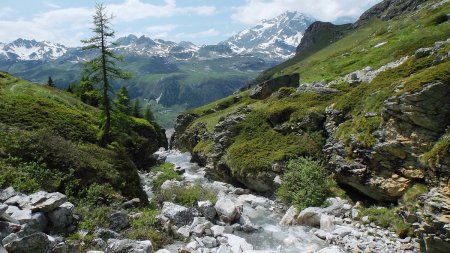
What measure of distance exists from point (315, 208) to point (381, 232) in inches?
236

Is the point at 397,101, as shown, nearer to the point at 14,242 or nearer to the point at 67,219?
the point at 67,219

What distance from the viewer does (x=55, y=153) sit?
2842 cm

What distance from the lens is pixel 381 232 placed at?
2373 centimetres

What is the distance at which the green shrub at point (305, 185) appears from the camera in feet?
100

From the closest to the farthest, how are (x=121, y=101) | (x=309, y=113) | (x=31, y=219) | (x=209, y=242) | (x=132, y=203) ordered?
(x=31, y=219)
(x=209, y=242)
(x=132, y=203)
(x=309, y=113)
(x=121, y=101)

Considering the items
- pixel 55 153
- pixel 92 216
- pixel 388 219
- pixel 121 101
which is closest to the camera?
pixel 92 216

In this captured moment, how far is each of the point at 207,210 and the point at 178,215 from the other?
3.08 metres

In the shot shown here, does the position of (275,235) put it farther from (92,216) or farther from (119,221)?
(92,216)

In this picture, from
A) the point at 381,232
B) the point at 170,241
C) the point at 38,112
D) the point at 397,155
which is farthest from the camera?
the point at 38,112

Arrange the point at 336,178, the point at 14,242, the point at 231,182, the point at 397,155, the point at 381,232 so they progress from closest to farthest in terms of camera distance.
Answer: the point at 14,242, the point at 381,232, the point at 397,155, the point at 336,178, the point at 231,182

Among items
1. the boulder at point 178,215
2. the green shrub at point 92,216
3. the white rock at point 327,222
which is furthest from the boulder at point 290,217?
the green shrub at point 92,216

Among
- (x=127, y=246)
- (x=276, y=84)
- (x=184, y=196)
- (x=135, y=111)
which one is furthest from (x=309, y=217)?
(x=135, y=111)

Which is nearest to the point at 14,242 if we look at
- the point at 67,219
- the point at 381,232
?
the point at 67,219

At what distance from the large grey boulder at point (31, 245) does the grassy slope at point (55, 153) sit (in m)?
7.64
